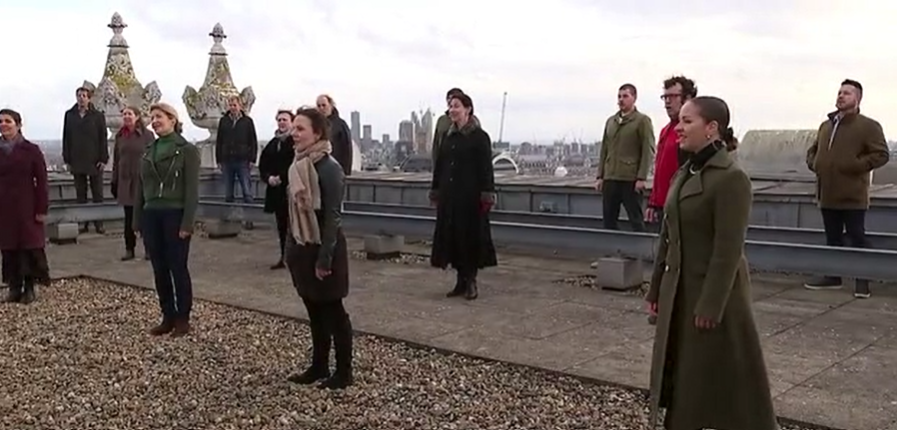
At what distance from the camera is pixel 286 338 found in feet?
22.6

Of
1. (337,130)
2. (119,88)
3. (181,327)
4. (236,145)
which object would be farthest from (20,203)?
(119,88)

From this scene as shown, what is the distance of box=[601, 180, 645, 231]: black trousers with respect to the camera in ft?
30.0

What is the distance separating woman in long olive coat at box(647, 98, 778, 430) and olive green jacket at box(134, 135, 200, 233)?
4.07m

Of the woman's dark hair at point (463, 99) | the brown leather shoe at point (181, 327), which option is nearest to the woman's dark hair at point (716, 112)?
the woman's dark hair at point (463, 99)

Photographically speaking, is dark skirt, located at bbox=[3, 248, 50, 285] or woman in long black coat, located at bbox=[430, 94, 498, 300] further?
dark skirt, located at bbox=[3, 248, 50, 285]

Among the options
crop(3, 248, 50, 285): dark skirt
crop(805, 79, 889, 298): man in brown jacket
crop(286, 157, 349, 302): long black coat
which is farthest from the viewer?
crop(3, 248, 50, 285): dark skirt

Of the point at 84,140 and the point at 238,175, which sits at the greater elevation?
the point at 84,140

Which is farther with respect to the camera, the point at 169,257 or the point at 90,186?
the point at 90,186

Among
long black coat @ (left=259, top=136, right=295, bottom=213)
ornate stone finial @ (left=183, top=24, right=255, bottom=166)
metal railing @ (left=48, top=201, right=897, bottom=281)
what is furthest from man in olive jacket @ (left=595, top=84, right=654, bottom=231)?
ornate stone finial @ (left=183, top=24, right=255, bottom=166)

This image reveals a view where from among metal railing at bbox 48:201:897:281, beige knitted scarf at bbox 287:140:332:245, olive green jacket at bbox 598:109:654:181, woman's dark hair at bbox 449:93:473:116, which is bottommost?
metal railing at bbox 48:201:897:281

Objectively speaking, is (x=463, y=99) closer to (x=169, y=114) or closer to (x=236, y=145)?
(x=169, y=114)

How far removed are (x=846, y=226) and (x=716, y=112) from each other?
534 cm

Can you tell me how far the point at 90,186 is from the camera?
13.5m

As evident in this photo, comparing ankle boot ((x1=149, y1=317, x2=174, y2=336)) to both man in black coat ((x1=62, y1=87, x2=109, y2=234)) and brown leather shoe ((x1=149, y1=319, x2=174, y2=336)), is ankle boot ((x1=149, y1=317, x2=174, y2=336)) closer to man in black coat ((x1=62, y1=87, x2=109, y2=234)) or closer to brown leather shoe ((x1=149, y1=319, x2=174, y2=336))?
brown leather shoe ((x1=149, y1=319, x2=174, y2=336))
